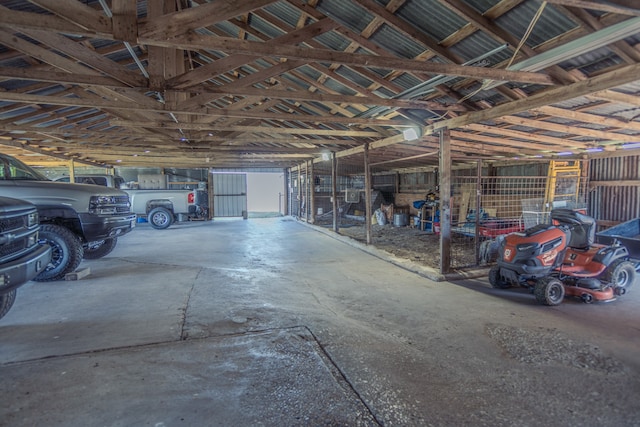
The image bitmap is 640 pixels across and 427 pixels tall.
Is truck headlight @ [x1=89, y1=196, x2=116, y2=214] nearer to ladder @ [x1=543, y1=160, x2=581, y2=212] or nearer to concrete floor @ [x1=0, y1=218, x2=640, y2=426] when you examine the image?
concrete floor @ [x1=0, y1=218, x2=640, y2=426]

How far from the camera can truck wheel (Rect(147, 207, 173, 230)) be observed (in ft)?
38.5

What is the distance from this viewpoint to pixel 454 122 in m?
5.13

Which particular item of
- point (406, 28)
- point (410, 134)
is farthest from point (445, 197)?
point (406, 28)

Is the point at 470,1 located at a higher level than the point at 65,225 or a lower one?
higher

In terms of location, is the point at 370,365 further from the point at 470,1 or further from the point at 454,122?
the point at 454,122

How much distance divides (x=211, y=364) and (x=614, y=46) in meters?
4.34

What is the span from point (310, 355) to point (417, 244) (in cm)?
614

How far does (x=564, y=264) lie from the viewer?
4625mm

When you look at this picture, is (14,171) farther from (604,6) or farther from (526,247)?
(526,247)

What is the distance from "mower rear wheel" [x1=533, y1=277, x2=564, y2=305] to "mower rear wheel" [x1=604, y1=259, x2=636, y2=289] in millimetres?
851

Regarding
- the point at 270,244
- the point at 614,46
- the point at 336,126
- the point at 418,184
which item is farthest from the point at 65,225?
the point at 418,184

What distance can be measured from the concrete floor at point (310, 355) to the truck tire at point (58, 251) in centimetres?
20

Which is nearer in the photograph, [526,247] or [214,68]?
[214,68]

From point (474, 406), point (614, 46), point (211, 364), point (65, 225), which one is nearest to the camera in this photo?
point (474, 406)
